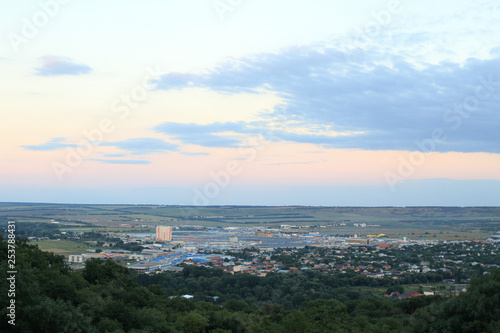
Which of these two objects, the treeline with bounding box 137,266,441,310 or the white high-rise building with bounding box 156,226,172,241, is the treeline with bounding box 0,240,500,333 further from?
the white high-rise building with bounding box 156,226,172,241

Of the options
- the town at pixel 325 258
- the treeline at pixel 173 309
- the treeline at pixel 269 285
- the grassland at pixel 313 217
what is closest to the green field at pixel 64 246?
the town at pixel 325 258

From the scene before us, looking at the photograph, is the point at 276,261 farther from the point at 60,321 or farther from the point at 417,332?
the point at 60,321

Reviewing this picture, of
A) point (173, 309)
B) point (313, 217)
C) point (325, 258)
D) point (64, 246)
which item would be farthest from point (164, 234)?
point (313, 217)

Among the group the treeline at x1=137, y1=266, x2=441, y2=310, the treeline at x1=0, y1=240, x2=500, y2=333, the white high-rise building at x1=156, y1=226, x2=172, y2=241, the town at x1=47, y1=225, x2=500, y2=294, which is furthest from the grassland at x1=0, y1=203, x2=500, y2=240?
the treeline at x1=0, y1=240, x2=500, y2=333

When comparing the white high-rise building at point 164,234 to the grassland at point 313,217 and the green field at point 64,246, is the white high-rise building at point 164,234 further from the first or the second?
the grassland at point 313,217

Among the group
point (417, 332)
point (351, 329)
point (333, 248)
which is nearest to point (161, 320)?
point (351, 329)

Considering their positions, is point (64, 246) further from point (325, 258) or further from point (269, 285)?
point (269, 285)

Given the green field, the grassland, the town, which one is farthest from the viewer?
the grassland

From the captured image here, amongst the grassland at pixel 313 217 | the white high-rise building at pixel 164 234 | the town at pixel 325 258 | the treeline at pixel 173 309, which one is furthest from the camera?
the grassland at pixel 313 217

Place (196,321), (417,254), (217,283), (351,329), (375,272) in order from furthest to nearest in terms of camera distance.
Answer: (417,254) → (375,272) → (217,283) → (196,321) → (351,329)
